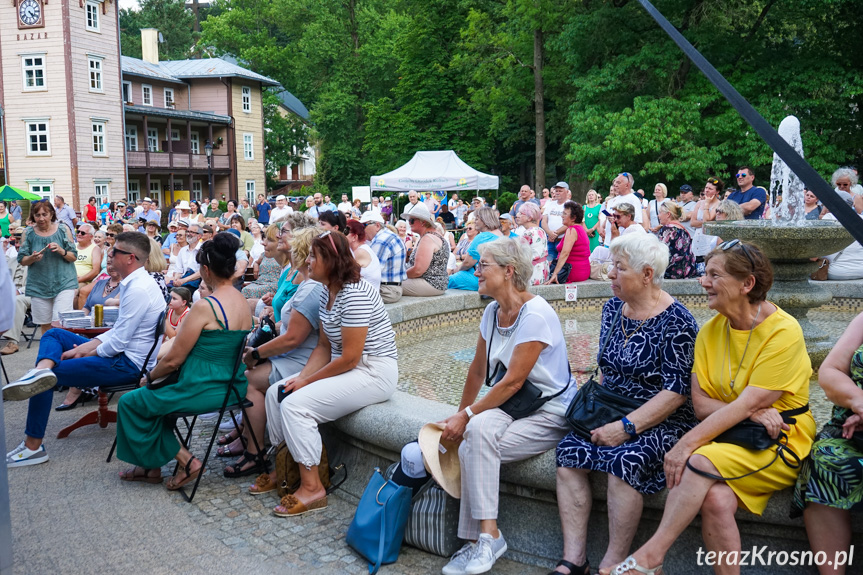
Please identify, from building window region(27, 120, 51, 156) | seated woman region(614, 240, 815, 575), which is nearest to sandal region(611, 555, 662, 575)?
seated woman region(614, 240, 815, 575)

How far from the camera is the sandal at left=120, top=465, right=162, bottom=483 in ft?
16.9

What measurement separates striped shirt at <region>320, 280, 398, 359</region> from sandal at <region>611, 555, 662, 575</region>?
6.91 feet

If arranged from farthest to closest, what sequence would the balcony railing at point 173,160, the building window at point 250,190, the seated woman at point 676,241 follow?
the building window at point 250,190 < the balcony railing at point 173,160 < the seated woman at point 676,241

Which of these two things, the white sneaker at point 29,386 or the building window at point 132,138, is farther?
the building window at point 132,138

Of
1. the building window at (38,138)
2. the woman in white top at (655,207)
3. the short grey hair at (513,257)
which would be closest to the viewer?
the short grey hair at (513,257)

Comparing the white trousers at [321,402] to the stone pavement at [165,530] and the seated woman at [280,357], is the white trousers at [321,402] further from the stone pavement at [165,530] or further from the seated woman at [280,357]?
the seated woman at [280,357]

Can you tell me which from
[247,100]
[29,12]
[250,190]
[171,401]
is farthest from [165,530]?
[247,100]

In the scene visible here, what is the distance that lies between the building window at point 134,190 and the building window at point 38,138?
7.61m

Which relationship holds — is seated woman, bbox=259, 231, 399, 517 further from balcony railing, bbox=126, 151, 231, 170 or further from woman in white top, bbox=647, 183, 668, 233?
balcony railing, bbox=126, 151, 231, 170

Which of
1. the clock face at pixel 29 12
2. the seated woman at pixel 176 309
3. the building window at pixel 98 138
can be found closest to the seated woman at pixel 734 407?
the seated woman at pixel 176 309

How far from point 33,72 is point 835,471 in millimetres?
41018

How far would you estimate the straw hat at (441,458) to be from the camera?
3849 millimetres

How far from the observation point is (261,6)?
59.8 metres

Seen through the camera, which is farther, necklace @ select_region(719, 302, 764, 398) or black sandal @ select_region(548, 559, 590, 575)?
black sandal @ select_region(548, 559, 590, 575)
